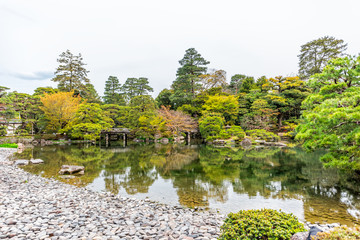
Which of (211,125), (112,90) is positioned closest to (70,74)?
(112,90)

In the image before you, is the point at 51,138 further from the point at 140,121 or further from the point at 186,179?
the point at 186,179

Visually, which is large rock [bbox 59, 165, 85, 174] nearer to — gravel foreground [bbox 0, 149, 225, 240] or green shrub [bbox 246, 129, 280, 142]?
gravel foreground [bbox 0, 149, 225, 240]

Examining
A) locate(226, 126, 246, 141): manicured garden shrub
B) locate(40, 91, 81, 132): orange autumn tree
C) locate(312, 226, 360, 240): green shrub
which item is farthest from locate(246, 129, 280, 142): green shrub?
locate(40, 91, 81, 132): orange autumn tree

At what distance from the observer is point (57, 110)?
843 inches

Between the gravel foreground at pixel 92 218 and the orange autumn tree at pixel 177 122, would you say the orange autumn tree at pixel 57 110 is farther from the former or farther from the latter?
the gravel foreground at pixel 92 218

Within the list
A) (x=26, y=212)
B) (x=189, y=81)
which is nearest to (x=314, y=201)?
(x=26, y=212)

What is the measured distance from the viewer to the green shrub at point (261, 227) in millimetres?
2328

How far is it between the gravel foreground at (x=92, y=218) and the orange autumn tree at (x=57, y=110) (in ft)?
59.3

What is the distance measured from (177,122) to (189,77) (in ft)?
25.1

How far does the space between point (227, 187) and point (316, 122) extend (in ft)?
11.9

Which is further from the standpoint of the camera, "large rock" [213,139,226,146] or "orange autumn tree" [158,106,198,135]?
"orange autumn tree" [158,106,198,135]

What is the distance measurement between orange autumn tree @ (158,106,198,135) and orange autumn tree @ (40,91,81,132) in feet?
35.4

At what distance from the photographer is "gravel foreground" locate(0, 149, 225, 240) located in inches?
127

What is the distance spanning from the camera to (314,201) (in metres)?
5.67
